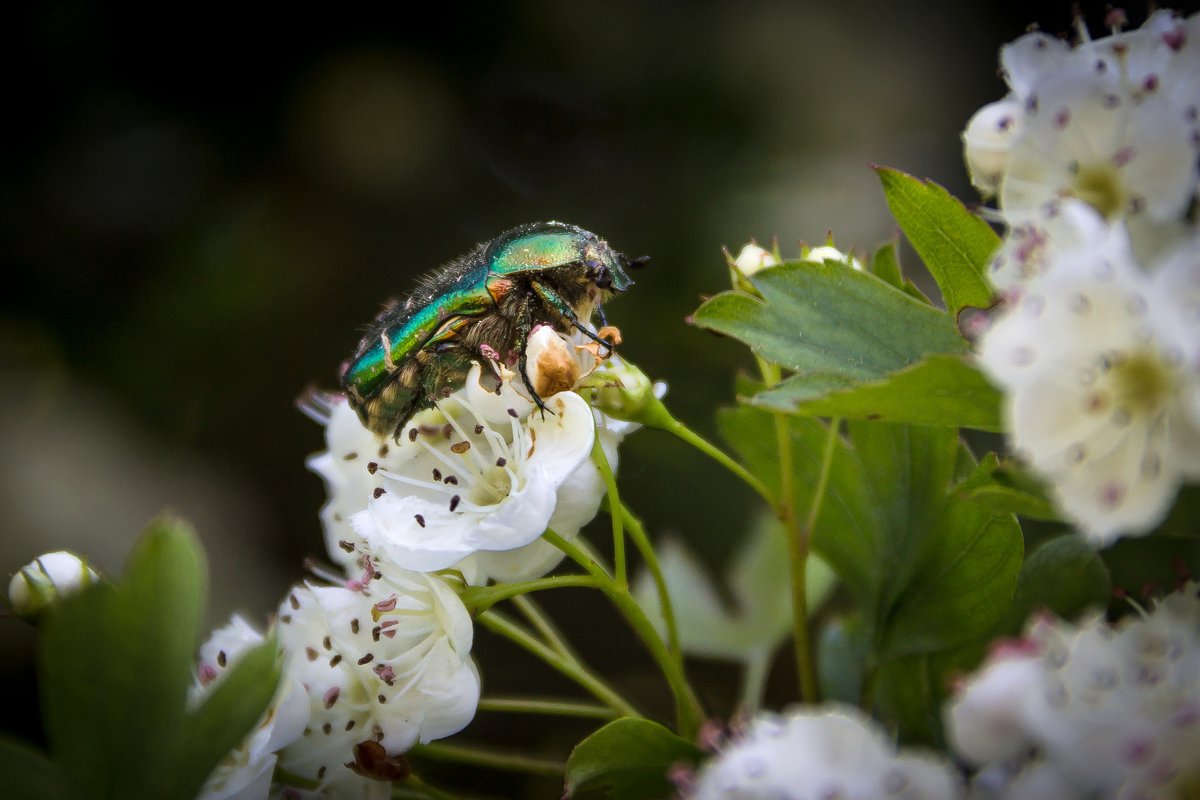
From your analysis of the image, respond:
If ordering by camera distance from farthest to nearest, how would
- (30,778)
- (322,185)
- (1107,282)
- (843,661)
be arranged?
(322,185), (843,661), (30,778), (1107,282)

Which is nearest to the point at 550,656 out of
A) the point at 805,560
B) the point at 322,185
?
the point at 805,560

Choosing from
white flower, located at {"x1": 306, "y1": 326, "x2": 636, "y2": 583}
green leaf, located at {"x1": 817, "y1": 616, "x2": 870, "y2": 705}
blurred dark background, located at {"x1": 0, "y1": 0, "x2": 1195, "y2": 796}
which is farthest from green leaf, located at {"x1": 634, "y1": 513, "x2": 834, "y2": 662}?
blurred dark background, located at {"x1": 0, "y1": 0, "x2": 1195, "y2": 796}

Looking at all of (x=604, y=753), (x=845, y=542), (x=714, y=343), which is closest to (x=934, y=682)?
(x=845, y=542)

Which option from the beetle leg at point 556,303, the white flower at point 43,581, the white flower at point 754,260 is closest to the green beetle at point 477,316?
the beetle leg at point 556,303

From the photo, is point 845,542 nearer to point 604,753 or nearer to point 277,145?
point 604,753

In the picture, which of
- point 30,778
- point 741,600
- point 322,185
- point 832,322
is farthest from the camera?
point 322,185

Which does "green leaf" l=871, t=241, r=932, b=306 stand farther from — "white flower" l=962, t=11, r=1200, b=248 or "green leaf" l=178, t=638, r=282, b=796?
"green leaf" l=178, t=638, r=282, b=796

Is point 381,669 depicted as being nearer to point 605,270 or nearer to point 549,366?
point 549,366
